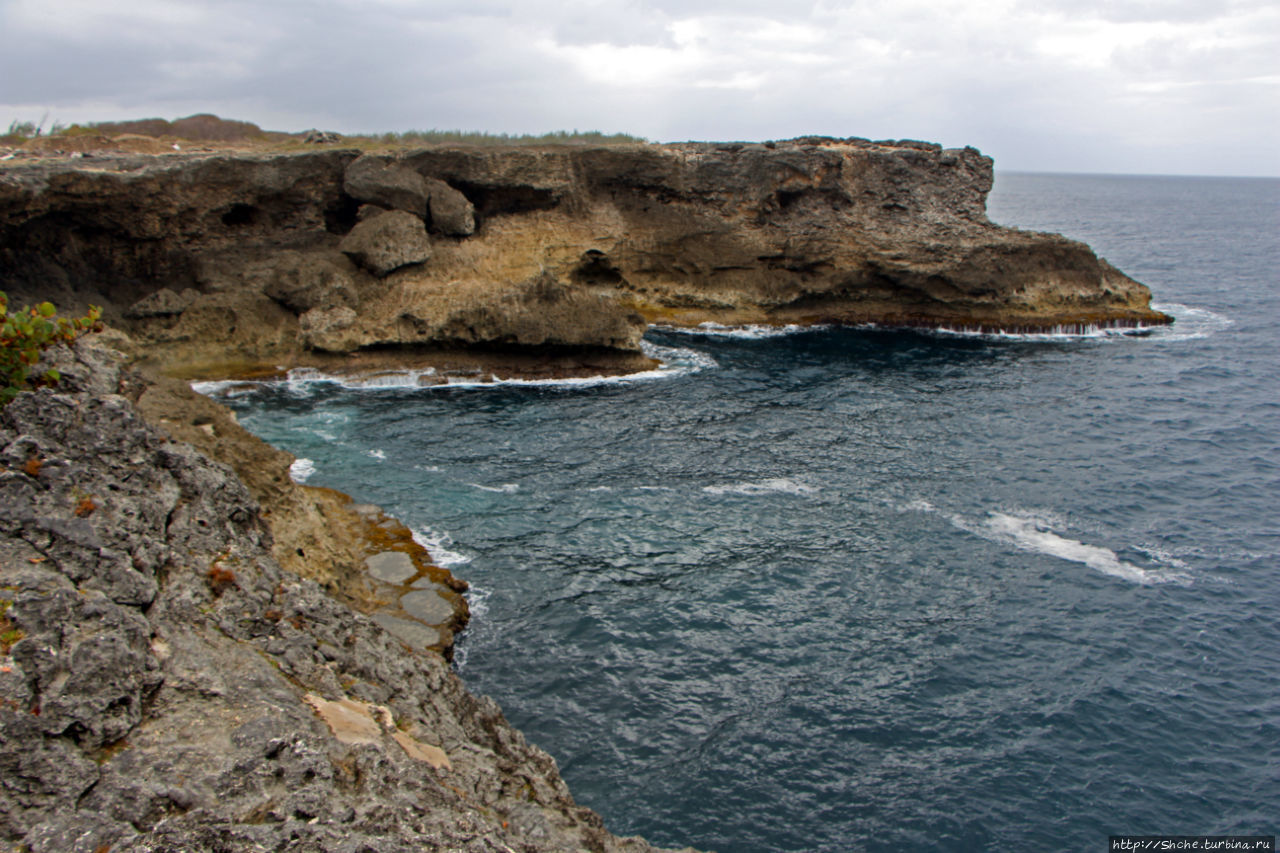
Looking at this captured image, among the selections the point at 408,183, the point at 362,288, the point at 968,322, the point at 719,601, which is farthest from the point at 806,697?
the point at 968,322

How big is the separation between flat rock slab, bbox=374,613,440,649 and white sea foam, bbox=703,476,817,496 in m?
12.6

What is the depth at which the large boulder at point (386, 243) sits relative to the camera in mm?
45844

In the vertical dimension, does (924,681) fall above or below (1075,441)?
below

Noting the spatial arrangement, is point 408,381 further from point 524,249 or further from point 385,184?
point 524,249

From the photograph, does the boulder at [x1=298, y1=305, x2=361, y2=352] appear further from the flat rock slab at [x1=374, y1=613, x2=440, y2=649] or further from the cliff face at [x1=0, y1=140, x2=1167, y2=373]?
the flat rock slab at [x1=374, y1=613, x2=440, y2=649]

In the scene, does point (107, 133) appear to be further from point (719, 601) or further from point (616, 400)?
point (719, 601)

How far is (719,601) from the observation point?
2202 cm

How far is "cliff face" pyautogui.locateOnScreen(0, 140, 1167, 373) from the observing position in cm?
4256

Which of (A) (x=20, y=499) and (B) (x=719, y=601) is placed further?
(B) (x=719, y=601)

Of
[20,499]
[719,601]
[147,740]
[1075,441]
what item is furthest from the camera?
[1075,441]

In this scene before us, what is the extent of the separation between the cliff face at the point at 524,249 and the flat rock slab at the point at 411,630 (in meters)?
24.9

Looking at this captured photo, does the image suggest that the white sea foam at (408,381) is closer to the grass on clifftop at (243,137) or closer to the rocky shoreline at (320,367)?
the rocky shoreline at (320,367)

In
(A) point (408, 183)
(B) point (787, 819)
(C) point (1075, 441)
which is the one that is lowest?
(B) point (787, 819)

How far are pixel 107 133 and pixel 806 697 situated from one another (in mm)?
71226
